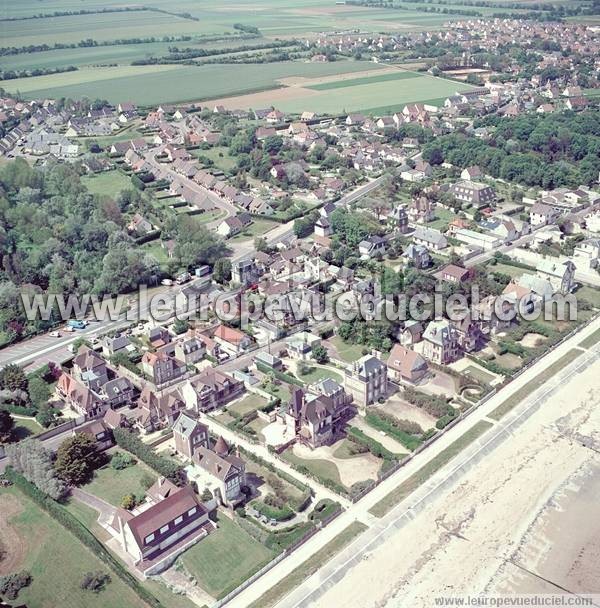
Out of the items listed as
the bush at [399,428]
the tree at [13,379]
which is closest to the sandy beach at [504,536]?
the bush at [399,428]

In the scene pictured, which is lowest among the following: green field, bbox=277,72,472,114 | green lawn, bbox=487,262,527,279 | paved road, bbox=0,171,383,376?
paved road, bbox=0,171,383,376

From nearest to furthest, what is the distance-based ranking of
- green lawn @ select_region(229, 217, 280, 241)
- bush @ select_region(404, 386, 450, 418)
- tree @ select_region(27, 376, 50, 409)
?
bush @ select_region(404, 386, 450, 418)
tree @ select_region(27, 376, 50, 409)
green lawn @ select_region(229, 217, 280, 241)

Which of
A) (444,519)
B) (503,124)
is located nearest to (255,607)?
(444,519)

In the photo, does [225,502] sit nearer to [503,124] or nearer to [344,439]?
[344,439]

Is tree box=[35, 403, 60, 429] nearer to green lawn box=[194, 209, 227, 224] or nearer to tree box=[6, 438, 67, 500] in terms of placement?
tree box=[6, 438, 67, 500]

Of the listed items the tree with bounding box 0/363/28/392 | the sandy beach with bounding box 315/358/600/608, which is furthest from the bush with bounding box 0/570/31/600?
the tree with bounding box 0/363/28/392

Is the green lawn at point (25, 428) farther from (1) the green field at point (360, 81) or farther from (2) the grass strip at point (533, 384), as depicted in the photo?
(1) the green field at point (360, 81)
